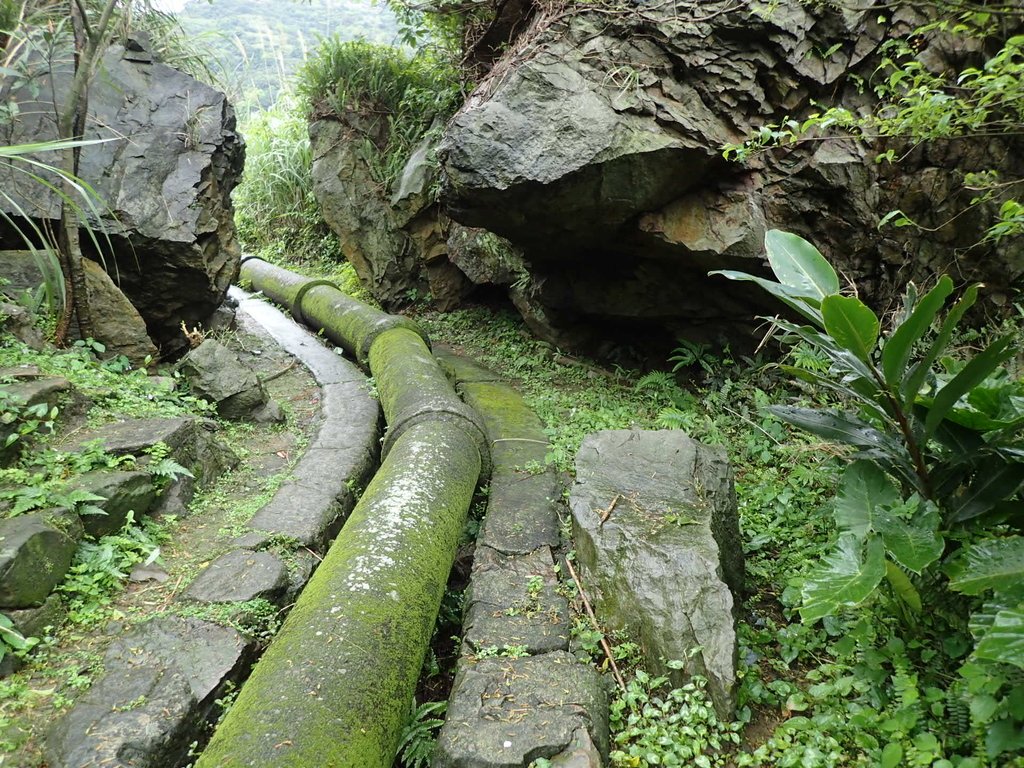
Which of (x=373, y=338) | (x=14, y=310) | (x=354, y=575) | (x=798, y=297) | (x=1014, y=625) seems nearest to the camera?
(x=1014, y=625)

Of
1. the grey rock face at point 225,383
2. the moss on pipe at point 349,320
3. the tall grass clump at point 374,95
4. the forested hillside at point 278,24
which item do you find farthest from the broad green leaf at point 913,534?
the forested hillside at point 278,24

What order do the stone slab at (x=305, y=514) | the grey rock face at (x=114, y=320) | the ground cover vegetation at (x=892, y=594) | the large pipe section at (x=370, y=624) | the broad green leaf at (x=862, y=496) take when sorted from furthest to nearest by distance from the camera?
the grey rock face at (x=114, y=320) < the stone slab at (x=305, y=514) < the broad green leaf at (x=862, y=496) < the large pipe section at (x=370, y=624) < the ground cover vegetation at (x=892, y=594)

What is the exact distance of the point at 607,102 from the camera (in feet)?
14.2

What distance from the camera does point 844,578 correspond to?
180 cm

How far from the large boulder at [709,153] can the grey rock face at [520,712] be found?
334 cm

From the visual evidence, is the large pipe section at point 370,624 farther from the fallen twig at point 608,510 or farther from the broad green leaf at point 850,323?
the broad green leaf at point 850,323

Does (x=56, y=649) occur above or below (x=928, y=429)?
below

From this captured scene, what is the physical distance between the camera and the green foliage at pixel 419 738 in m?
2.21

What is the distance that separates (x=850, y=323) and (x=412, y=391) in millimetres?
3190

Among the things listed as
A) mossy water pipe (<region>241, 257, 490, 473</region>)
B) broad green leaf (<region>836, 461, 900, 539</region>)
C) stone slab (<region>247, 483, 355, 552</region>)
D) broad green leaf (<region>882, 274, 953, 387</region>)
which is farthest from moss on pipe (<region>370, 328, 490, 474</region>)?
broad green leaf (<region>882, 274, 953, 387</region>)

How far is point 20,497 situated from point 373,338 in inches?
149

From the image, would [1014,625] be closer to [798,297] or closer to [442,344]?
[798,297]

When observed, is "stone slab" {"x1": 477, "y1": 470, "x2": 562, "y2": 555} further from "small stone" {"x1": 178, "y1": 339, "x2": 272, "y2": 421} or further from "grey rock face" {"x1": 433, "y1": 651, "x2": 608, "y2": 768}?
"small stone" {"x1": 178, "y1": 339, "x2": 272, "y2": 421}

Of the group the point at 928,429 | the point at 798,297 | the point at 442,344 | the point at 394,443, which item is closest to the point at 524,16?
the point at 442,344
